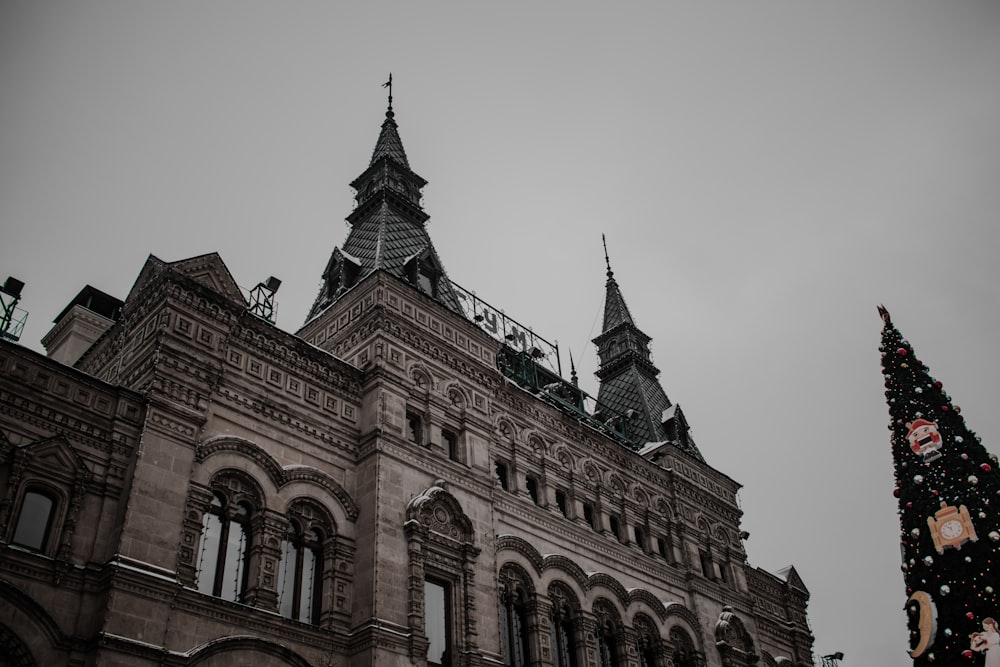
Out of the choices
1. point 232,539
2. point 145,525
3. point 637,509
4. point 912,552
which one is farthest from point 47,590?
point 912,552

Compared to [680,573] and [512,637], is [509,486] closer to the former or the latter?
[512,637]

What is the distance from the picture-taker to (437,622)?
79.0 feet

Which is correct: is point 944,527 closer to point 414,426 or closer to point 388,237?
point 414,426

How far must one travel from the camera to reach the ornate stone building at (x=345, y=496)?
1878cm

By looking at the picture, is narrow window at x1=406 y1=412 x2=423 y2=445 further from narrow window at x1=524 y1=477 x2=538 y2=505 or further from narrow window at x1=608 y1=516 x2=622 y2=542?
narrow window at x1=608 y1=516 x2=622 y2=542

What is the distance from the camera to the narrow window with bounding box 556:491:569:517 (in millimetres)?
31094

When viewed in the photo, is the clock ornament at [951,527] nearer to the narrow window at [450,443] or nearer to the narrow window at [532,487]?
the narrow window at [532,487]

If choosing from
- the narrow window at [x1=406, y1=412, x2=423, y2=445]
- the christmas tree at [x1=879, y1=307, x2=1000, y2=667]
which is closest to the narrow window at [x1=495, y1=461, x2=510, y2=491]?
the narrow window at [x1=406, y1=412, x2=423, y2=445]

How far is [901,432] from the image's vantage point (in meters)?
29.5

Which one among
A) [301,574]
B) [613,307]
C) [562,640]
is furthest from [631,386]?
[301,574]

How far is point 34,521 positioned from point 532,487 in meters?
16.2

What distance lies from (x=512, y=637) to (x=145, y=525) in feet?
38.6

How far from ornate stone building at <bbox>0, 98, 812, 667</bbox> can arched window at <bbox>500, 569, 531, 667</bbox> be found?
68 mm

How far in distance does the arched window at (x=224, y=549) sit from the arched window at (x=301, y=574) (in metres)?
1.06
